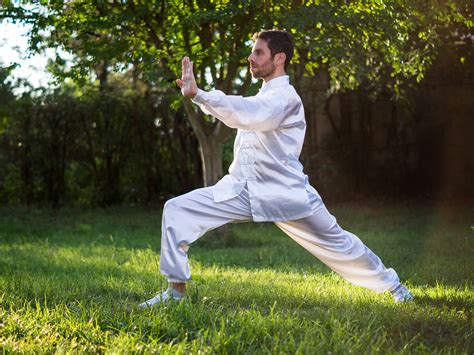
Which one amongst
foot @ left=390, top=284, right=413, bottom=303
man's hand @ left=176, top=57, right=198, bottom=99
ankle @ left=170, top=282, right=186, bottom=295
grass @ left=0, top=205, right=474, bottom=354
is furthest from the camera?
foot @ left=390, top=284, right=413, bottom=303

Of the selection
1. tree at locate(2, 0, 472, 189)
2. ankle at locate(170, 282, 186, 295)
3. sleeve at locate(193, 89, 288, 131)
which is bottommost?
ankle at locate(170, 282, 186, 295)

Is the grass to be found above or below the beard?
below

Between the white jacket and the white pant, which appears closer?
the white pant

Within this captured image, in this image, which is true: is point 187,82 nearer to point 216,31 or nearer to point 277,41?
point 277,41

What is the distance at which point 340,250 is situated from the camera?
197 inches

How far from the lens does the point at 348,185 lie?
1684 centimetres

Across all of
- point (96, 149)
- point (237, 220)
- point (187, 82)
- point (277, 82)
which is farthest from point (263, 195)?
point (96, 149)

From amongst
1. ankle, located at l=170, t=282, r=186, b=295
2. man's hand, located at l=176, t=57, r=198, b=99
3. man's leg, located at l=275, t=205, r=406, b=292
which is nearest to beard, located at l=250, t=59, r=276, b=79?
man's hand, located at l=176, t=57, r=198, b=99

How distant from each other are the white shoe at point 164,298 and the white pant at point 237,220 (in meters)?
0.11

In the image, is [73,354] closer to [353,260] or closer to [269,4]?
[353,260]

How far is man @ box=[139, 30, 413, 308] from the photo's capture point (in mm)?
4602

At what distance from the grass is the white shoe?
0.37 feet

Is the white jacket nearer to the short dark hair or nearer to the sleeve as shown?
the sleeve

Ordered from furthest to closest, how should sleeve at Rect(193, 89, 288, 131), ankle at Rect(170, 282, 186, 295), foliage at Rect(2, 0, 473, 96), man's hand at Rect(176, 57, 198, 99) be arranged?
foliage at Rect(2, 0, 473, 96) < ankle at Rect(170, 282, 186, 295) < sleeve at Rect(193, 89, 288, 131) < man's hand at Rect(176, 57, 198, 99)
